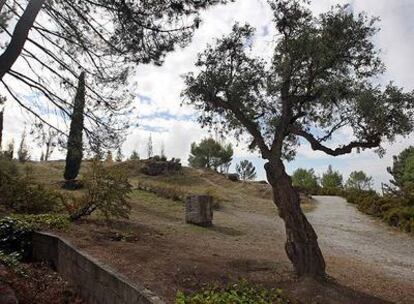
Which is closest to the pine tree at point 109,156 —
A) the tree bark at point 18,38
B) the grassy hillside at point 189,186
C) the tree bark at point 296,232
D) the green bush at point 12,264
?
the green bush at point 12,264

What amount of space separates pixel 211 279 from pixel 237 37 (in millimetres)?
3982

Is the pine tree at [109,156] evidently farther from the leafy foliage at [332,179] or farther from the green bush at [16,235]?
the leafy foliage at [332,179]

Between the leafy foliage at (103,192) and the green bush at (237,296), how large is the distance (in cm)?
567

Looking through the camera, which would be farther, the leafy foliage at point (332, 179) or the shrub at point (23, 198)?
the leafy foliage at point (332, 179)

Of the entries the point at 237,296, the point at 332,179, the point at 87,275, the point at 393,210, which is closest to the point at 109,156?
the point at 87,275

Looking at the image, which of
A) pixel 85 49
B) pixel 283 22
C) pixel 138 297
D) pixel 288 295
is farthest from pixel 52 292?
pixel 283 22

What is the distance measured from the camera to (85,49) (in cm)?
878

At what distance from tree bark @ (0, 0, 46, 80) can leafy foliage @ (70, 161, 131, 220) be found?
460 cm

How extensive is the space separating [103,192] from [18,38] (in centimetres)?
517

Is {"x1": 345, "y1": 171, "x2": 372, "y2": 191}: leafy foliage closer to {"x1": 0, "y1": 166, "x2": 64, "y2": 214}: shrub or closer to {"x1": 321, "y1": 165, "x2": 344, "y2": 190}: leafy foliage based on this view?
{"x1": 321, "y1": 165, "x2": 344, "y2": 190}: leafy foliage

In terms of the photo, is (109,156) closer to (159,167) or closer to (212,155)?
(159,167)

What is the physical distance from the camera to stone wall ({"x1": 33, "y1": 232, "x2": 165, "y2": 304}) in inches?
190

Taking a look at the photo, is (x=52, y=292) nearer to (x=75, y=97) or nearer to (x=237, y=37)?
(x=75, y=97)

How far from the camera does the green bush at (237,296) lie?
4.80 meters
